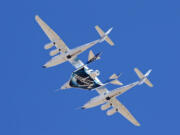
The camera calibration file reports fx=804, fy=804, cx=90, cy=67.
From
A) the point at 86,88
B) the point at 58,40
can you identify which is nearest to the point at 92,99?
the point at 86,88

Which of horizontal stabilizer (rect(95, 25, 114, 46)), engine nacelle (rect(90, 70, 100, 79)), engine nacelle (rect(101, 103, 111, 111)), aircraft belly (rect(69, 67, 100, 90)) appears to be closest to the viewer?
horizontal stabilizer (rect(95, 25, 114, 46))

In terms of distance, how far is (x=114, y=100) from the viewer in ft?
504

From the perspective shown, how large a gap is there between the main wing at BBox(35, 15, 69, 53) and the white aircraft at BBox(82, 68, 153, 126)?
443 inches

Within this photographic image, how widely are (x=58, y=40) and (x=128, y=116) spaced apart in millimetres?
20822

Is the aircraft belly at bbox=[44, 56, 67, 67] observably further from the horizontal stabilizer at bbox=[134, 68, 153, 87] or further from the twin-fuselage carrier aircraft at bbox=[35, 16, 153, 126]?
the horizontal stabilizer at bbox=[134, 68, 153, 87]

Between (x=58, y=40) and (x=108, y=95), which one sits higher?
(x=58, y=40)

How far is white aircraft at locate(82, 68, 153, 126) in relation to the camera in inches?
5723

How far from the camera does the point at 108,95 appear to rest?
491 feet

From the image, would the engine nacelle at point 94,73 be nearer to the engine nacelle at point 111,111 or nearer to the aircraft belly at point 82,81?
the aircraft belly at point 82,81

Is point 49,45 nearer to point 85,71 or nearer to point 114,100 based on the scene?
point 85,71

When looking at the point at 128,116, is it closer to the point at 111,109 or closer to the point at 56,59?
the point at 111,109

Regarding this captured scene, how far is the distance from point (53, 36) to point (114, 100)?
57.6 ft

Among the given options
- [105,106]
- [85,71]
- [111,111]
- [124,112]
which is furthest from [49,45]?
[124,112]

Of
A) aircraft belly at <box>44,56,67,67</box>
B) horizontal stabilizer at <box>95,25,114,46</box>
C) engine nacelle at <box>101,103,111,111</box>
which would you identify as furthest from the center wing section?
horizontal stabilizer at <box>95,25,114,46</box>
